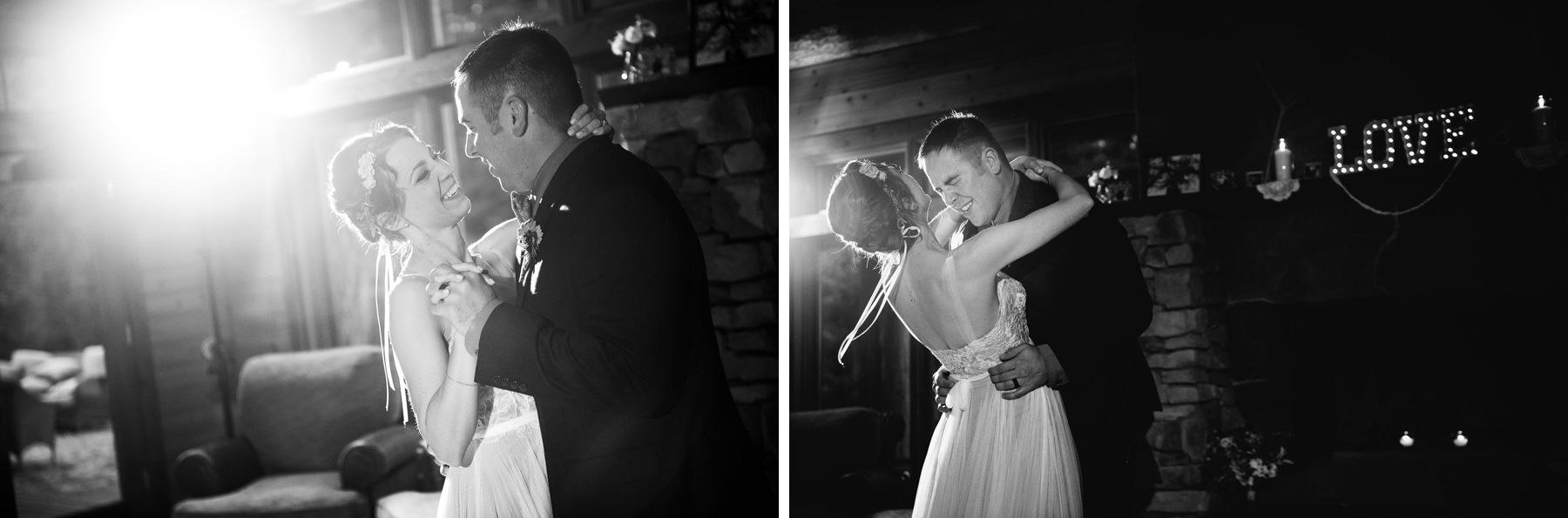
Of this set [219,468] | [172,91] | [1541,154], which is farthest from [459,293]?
[1541,154]

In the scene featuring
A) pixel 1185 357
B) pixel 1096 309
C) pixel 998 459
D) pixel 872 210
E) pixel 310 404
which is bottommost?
pixel 998 459

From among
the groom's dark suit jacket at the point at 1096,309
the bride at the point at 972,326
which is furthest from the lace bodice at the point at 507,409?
the groom's dark suit jacket at the point at 1096,309

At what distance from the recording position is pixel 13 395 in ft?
9.63

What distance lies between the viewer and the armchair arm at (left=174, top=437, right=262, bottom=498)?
2748mm

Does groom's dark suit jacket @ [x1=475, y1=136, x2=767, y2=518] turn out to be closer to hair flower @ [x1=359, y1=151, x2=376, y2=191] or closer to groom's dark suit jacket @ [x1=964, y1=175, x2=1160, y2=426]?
hair flower @ [x1=359, y1=151, x2=376, y2=191]

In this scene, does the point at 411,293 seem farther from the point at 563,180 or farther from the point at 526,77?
the point at 526,77

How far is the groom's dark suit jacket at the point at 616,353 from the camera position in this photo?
2352 mm

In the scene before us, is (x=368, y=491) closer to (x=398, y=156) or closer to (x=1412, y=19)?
(x=398, y=156)

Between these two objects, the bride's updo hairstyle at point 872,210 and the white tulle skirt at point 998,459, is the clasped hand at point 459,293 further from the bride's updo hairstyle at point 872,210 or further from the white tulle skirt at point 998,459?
the white tulle skirt at point 998,459

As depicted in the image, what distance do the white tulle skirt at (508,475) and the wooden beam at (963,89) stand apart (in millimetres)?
1174

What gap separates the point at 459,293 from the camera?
93.4 inches

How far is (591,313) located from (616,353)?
0.12 metres

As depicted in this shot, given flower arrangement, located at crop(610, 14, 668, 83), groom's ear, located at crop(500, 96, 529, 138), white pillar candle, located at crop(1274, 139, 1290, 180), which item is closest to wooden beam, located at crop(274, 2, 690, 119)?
flower arrangement, located at crop(610, 14, 668, 83)

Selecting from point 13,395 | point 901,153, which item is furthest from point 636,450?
point 13,395
